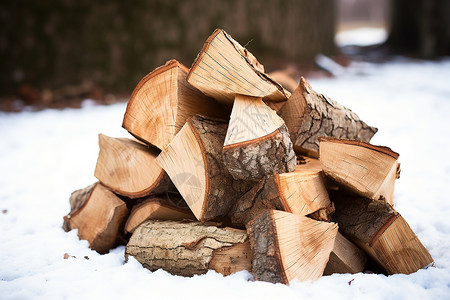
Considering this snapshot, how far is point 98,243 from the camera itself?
1786 mm

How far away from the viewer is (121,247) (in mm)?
1823

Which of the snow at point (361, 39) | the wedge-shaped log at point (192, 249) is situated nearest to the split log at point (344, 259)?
the wedge-shaped log at point (192, 249)

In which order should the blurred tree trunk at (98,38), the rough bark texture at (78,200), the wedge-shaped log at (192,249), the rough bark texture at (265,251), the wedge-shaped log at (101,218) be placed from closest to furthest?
the rough bark texture at (265,251) < the wedge-shaped log at (192,249) < the wedge-shaped log at (101,218) < the rough bark texture at (78,200) < the blurred tree trunk at (98,38)

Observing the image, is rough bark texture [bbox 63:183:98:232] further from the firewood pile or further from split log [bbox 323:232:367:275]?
split log [bbox 323:232:367:275]

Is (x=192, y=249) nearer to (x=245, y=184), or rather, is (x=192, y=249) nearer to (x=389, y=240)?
(x=245, y=184)

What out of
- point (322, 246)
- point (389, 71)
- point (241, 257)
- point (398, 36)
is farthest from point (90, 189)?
point (398, 36)

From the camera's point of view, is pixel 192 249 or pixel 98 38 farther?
pixel 98 38

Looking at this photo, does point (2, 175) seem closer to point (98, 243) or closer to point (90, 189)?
point (90, 189)

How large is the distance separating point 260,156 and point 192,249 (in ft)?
1.52

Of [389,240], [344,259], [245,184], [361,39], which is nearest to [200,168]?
[245,184]

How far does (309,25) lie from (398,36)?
182 inches

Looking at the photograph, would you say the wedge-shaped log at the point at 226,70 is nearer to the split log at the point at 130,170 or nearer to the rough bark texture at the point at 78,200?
the split log at the point at 130,170

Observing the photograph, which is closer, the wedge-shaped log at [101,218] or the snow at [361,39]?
the wedge-shaped log at [101,218]

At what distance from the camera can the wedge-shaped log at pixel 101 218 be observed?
1.76 m
